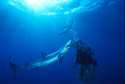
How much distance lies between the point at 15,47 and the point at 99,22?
145 inches

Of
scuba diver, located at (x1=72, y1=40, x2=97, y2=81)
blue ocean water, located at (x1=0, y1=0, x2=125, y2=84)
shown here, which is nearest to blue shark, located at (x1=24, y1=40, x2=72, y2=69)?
blue ocean water, located at (x1=0, y1=0, x2=125, y2=84)

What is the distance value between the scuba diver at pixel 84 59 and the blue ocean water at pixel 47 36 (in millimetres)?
380

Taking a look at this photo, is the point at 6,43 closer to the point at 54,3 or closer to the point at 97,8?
the point at 54,3

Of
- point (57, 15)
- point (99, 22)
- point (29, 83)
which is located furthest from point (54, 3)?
point (29, 83)

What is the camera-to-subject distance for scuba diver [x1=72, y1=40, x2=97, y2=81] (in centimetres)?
792

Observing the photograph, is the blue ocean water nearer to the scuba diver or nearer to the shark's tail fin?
the shark's tail fin

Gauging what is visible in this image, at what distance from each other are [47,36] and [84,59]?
191 centimetres

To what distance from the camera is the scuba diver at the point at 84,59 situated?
312 inches

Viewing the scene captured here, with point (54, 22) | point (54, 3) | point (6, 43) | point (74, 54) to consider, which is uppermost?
point (54, 3)

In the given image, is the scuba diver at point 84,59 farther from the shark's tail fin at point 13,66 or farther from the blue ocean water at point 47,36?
the shark's tail fin at point 13,66

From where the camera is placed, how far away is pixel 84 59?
26.0ft

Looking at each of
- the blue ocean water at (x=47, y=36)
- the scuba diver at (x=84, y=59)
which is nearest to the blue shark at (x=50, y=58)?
the blue ocean water at (x=47, y=36)

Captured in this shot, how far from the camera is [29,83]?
9.03 meters

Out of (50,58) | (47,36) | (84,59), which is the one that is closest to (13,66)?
(50,58)
